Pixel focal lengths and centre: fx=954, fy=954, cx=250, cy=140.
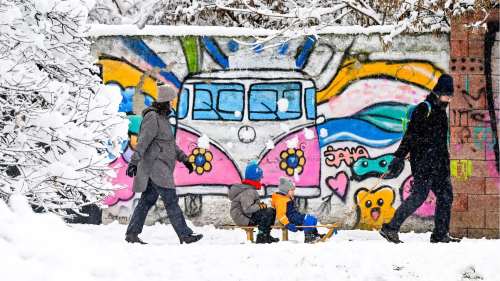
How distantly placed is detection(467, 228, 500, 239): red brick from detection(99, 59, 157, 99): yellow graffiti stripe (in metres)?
4.40

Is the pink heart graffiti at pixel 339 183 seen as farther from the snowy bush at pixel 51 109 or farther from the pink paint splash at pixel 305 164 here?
the snowy bush at pixel 51 109

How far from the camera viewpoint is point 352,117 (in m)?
12.3

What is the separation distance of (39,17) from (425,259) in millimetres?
4300

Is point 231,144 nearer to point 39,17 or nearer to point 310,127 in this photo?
point 310,127

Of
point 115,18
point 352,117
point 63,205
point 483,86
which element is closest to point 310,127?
point 352,117

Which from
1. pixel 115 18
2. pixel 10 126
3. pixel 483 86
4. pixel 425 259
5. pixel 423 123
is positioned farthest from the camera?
pixel 115 18

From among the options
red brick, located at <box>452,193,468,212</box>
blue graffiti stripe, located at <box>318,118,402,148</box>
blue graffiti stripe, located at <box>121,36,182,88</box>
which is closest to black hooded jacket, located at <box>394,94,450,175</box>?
red brick, located at <box>452,193,468,212</box>

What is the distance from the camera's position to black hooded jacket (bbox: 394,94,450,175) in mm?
9641

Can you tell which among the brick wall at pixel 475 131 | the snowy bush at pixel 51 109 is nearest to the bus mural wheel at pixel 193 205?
the snowy bush at pixel 51 109

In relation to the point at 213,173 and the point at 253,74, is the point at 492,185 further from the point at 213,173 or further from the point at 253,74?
the point at 213,173

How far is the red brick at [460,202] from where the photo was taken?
11.7 metres

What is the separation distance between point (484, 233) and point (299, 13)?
150 inches

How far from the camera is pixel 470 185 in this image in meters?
11.8

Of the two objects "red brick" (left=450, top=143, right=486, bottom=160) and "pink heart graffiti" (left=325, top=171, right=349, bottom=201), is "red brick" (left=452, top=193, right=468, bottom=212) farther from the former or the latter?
"pink heart graffiti" (left=325, top=171, right=349, bottom=201)
